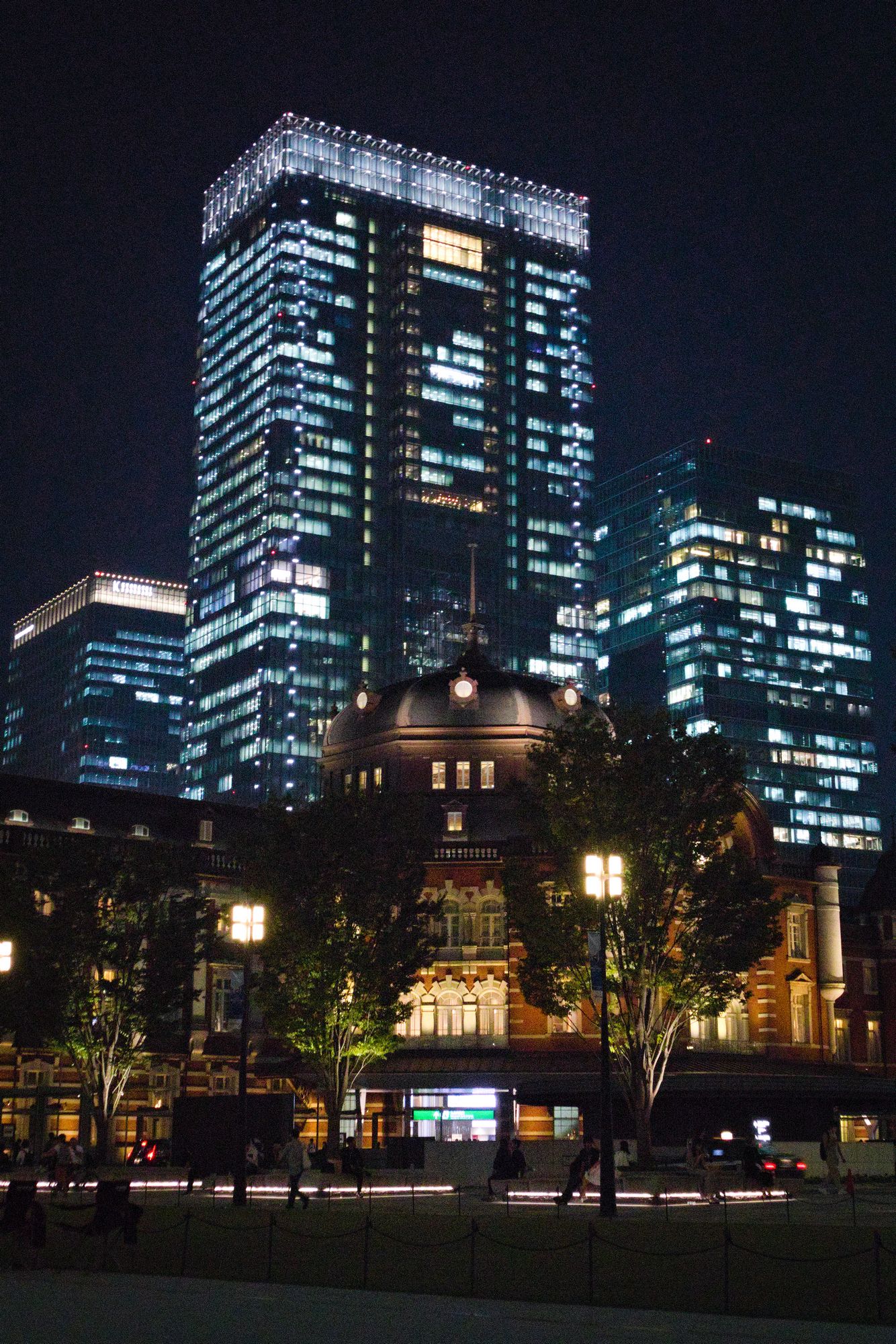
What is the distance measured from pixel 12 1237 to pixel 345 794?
39545 mm

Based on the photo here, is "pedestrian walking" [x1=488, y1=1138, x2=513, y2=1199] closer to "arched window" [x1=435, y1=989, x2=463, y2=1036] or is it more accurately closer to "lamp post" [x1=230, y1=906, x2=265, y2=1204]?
"lamp post" [x1=230, y1=906, x2=265, y2=1204]

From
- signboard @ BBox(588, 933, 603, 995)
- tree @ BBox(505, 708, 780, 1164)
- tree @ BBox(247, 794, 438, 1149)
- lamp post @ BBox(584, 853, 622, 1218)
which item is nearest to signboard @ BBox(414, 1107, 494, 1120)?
tree @ BBox(247, 794, 438, 1149)

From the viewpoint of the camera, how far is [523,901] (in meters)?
61.3

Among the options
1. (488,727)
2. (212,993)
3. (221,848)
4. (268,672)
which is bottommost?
(212,993)

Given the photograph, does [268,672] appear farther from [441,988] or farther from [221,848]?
[441,988]

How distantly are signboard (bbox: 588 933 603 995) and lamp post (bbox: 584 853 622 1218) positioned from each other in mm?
34

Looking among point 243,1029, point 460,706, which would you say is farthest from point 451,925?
point 243,1029

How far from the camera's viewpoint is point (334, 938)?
65.9 m

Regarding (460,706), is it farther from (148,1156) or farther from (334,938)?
(148,1156)

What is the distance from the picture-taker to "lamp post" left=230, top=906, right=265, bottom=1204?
43.2 m

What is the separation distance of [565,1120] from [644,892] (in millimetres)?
21442

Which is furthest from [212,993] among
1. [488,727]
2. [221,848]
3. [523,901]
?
[523,901]

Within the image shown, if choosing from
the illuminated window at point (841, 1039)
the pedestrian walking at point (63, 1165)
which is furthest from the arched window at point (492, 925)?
the pedestrian walking at point (63, 1165)

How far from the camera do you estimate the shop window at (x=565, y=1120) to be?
76.6 metres
